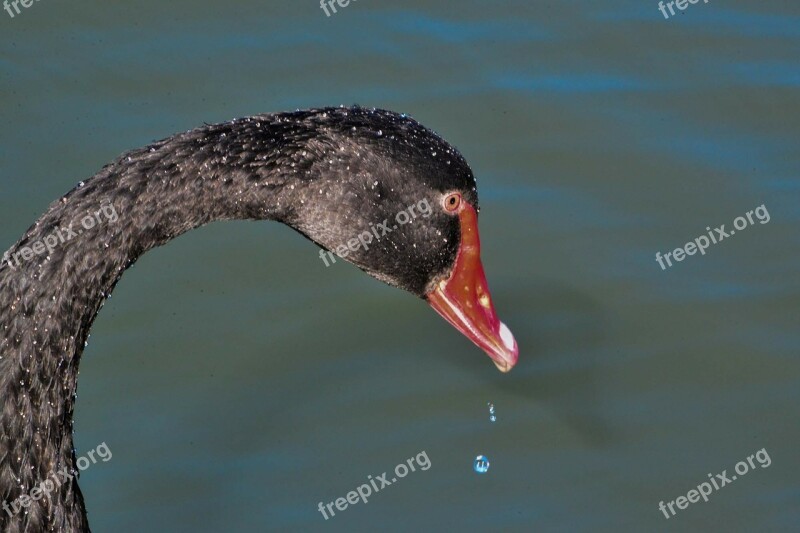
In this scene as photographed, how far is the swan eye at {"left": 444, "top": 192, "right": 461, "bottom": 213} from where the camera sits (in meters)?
3.74

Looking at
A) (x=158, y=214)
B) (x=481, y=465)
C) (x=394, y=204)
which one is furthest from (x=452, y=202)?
(x=481, y=465)

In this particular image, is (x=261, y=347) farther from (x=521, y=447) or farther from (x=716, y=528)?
(x=716, y=528)

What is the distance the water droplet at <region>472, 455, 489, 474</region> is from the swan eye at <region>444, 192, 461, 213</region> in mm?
1761

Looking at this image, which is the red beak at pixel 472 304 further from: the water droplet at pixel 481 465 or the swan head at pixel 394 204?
the water droplet at pixel 481 465

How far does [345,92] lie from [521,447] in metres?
2.13

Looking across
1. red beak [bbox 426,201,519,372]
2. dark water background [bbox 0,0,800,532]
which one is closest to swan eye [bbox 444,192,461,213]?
red beak [bbox 426,201,519,372]

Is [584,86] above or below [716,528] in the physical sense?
above

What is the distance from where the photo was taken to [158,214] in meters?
3.36

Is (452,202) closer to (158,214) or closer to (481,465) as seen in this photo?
(158,214)

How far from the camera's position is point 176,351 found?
217 inches

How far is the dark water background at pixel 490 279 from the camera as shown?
17.1 ft

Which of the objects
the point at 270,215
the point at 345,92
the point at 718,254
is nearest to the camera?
the point at 270,215

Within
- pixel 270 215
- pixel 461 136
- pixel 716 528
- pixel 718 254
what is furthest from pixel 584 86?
pixel 270 215

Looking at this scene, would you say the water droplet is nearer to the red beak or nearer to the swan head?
the red beak
